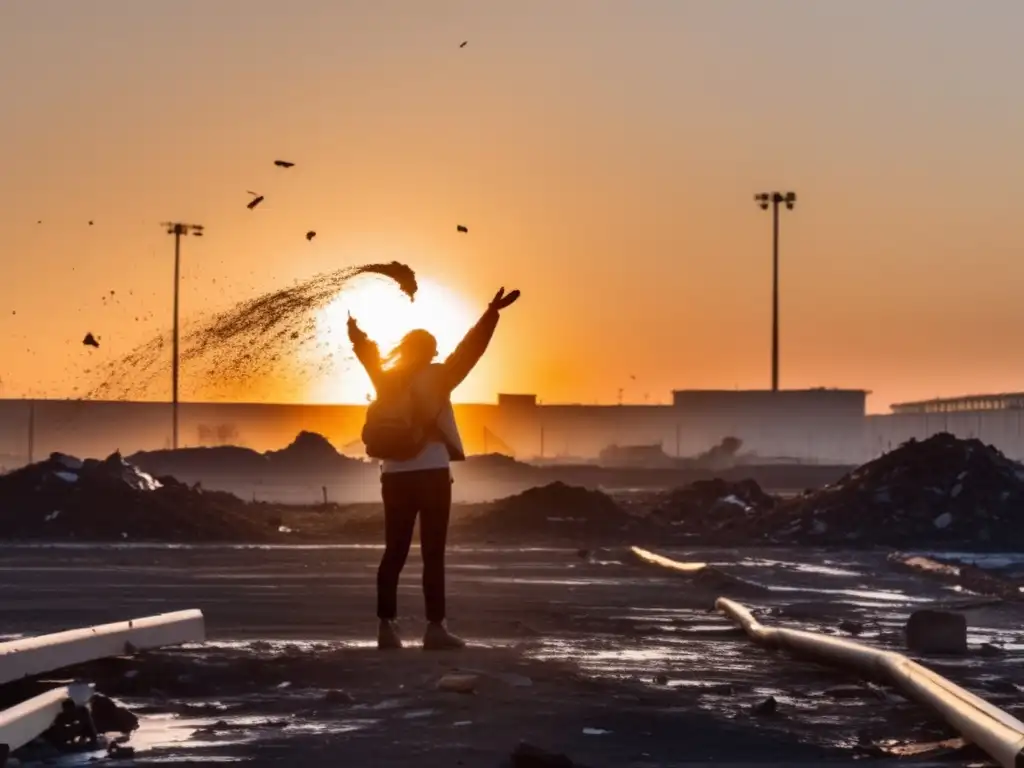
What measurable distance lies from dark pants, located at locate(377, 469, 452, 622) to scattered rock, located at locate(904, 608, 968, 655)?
319 cm

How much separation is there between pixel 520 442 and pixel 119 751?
16203cm

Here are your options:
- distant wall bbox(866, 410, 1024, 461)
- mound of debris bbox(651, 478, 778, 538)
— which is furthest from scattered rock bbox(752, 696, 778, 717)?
distant wall bbox(866, 410, 1024, 461)

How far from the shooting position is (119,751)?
8883 millimetres

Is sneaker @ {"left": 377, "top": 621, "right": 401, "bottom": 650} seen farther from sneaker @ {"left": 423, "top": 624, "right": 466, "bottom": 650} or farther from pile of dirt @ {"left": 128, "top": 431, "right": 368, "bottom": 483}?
pile of dirt @ {"left": 128, "top": 431, "right": 368, "bottom": 483}

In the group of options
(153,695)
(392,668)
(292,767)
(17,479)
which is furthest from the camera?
(17,479)

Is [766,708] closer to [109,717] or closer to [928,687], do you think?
[928,687]

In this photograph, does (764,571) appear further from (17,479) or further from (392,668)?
(17,479)

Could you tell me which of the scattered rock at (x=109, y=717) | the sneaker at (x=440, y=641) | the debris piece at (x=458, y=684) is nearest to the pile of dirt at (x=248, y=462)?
Result: the sneaker at (x=440, y=641)

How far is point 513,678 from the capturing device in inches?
467

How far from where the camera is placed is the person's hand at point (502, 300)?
15.3m

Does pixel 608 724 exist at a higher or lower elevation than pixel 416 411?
lower

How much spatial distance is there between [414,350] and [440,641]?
6.72 feet

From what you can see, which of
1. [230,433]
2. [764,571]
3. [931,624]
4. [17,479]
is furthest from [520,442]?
[931,624]

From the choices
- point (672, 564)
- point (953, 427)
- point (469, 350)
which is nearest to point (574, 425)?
point (953, 427)
